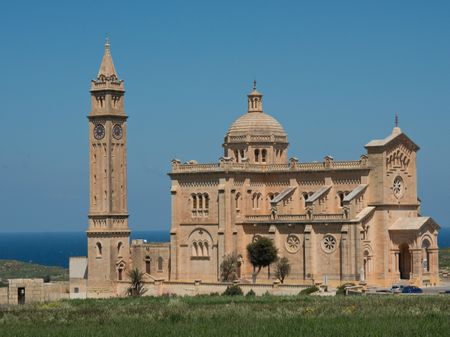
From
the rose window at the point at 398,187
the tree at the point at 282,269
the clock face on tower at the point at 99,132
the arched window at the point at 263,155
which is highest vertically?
the clock face on tower at the point at 99,132

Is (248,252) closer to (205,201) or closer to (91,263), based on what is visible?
(205,201)

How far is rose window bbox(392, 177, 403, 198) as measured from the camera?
93.6 meters

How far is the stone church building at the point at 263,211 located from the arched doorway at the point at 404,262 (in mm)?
86

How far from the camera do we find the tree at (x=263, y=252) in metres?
93.9

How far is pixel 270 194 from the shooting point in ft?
325

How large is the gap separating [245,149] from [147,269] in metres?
11.3

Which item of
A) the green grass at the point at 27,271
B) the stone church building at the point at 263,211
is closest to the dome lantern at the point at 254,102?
the stone church building at the point at 263,211

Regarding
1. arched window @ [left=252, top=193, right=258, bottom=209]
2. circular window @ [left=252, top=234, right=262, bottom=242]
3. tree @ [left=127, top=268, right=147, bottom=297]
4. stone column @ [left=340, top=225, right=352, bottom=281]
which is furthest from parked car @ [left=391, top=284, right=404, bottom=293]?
tree @ [left=127, top=268, right=147, bottom=297]

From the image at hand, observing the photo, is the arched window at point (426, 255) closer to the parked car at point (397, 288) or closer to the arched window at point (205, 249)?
the parked car at point (397, 288)

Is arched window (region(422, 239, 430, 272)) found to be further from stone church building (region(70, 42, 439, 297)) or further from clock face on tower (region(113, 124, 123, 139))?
clock face on tower (region(113, 124, 123, 139))

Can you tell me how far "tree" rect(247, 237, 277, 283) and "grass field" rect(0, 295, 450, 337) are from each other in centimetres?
1406

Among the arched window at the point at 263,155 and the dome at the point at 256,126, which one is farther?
the dome at the point at 256,126

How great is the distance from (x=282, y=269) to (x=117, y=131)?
1663cm

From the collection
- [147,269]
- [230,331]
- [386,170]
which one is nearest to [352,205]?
[386,170]
